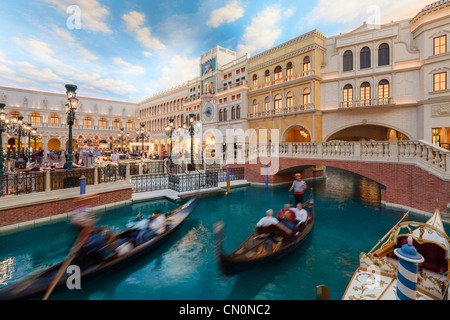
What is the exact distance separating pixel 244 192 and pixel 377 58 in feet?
49.8

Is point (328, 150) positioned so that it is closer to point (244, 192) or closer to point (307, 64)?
point (244, 192)

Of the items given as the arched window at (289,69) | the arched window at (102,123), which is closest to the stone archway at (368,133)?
the arched window at (289,69)

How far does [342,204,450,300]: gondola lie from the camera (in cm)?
320

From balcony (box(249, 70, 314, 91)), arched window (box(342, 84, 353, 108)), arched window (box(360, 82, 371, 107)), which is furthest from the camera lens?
balcony (box(249, 70, 314, 91))

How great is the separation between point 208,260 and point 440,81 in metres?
18.8

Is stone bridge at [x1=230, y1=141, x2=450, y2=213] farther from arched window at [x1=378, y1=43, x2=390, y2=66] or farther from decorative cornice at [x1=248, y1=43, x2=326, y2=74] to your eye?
decorative cornice at [x1=248, y1=43, x2=326, y2=74]

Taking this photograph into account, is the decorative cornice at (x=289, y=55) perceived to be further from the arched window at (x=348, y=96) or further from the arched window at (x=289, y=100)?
the arched window at (x=348, y=96)

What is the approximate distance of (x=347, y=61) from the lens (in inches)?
690

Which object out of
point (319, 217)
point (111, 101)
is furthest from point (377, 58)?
point (111, 101)

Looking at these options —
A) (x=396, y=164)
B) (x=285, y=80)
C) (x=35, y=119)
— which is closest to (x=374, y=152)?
(x=396, y=164)

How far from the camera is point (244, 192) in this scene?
1396 centimetres

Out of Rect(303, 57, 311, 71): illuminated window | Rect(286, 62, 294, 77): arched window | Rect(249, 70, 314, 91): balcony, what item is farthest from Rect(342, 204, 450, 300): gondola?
Rect(286, 62, 294, 77): arched window

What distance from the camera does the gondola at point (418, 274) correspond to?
3203 millimetres

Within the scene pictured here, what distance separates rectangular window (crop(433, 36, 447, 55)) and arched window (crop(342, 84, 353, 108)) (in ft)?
17.0
